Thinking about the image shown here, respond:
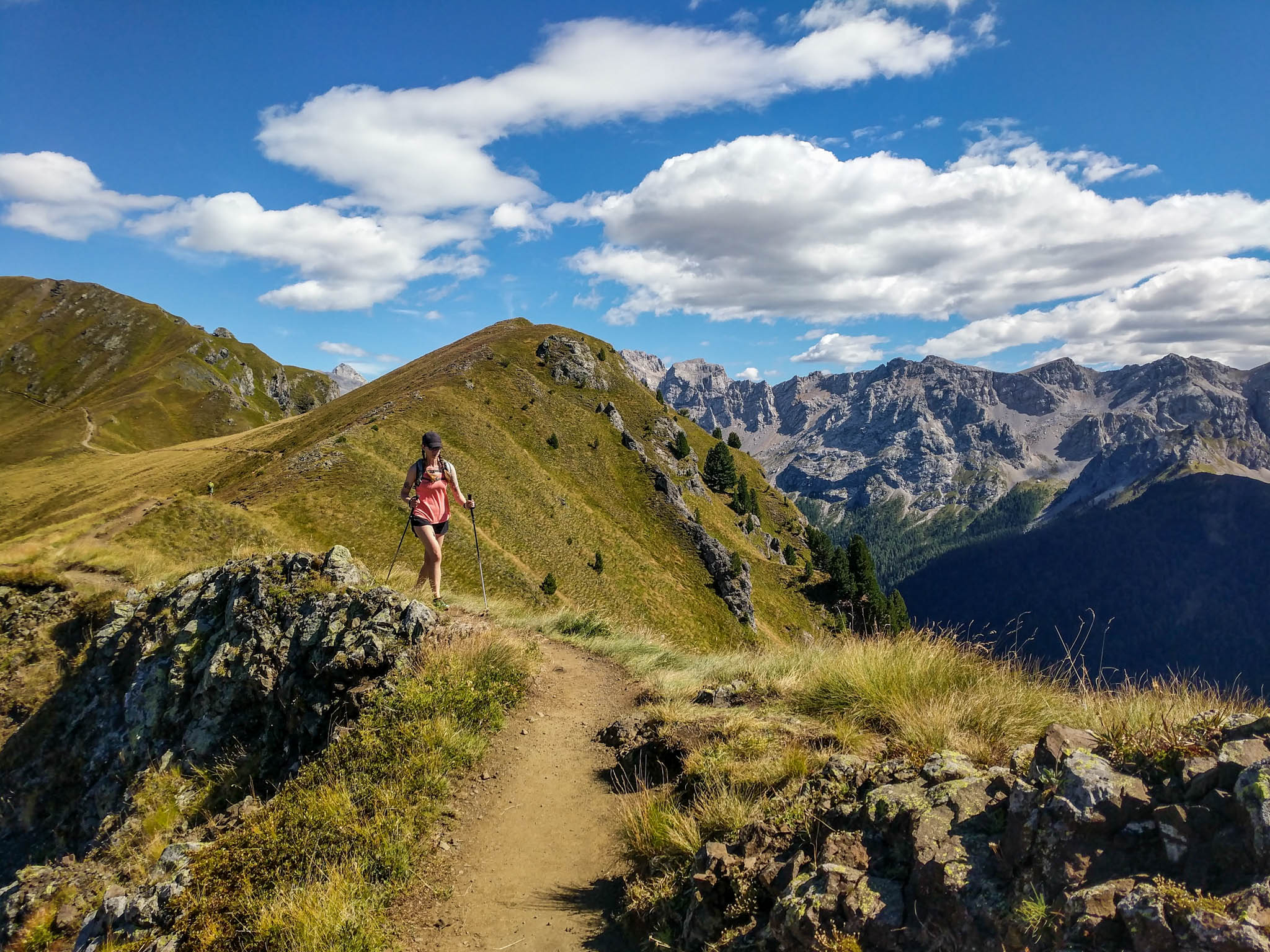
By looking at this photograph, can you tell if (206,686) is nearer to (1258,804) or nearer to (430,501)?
(430,501)

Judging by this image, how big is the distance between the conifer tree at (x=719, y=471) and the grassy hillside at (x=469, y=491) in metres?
9.47

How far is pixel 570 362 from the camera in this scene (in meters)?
90.6

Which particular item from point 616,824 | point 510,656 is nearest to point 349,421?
point 510,656

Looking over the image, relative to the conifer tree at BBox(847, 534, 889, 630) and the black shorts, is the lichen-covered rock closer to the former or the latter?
the black shorts

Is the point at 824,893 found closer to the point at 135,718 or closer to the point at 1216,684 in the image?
the point at 1216,684

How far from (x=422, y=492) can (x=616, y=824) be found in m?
8.66

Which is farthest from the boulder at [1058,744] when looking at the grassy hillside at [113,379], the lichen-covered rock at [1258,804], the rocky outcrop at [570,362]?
the grassy hillside at [113,379]

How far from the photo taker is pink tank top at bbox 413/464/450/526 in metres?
13.1

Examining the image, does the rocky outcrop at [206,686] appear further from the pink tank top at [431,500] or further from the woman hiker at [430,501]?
the pink tank top at [431,500]

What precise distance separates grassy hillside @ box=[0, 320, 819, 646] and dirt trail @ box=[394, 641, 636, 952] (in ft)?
26.5

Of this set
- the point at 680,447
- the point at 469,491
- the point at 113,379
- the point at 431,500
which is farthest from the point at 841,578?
the point at 113,379

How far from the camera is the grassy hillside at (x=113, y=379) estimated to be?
12625 centimetres

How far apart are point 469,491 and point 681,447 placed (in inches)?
1818

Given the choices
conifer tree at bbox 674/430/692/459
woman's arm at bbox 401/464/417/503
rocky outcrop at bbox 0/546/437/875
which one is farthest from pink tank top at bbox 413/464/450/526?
conifer tree at bbox 674/430/692/459
